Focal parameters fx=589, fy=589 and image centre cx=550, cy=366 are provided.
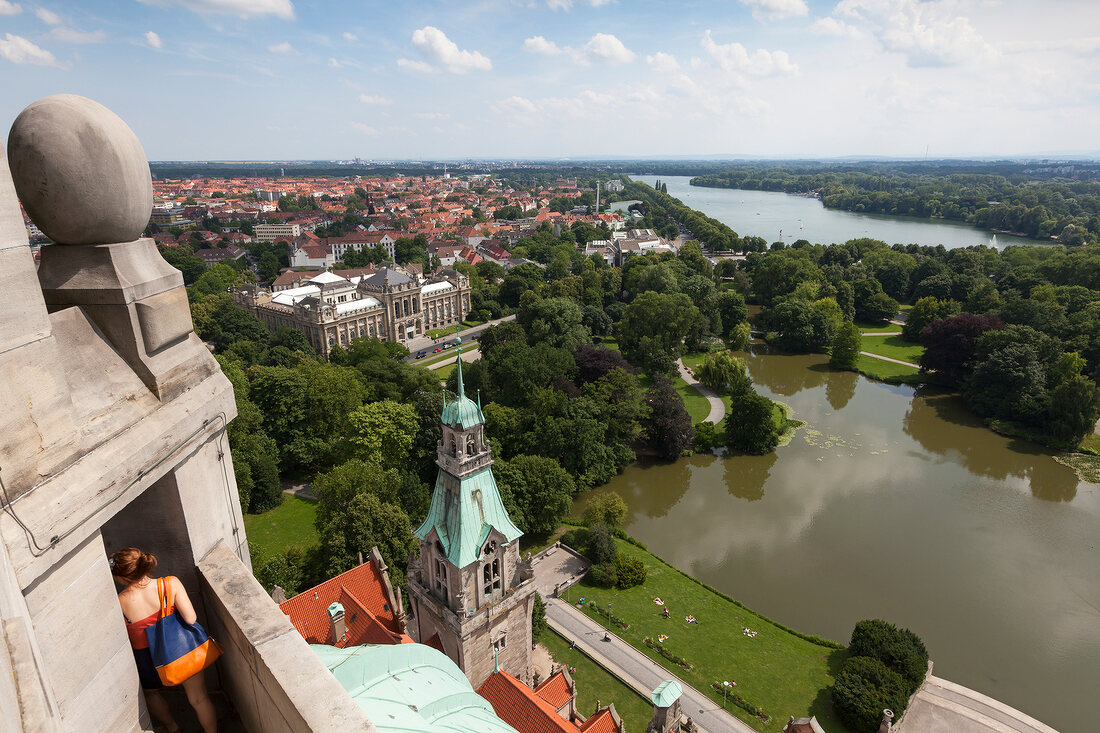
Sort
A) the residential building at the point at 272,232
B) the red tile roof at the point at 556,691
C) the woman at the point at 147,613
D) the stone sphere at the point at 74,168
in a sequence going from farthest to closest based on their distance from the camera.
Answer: the residential building at the point at 272,232, the red tile roof at the point at 556,691, the woman at the point at 147,613, the stone sphere at the point at 74,168

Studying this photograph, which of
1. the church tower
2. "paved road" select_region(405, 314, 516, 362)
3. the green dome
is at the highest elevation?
the green dome

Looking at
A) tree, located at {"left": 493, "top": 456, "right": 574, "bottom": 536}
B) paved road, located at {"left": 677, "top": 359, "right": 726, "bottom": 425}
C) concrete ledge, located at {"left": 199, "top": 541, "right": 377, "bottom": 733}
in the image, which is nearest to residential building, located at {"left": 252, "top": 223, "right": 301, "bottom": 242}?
paved road, located at {"left": 677, "top": 359, "right": 726, "bottom": 425}

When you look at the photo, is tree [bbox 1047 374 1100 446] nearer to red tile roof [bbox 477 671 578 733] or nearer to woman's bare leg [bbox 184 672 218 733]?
red tile roof [bbox 477 671 578 733]

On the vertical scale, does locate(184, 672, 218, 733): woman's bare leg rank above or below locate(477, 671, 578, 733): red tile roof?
above

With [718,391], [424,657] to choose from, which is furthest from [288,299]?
[424,657]

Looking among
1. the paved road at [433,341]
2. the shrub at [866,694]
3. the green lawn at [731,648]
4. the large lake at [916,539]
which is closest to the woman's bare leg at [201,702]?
the green lawn at [731,648]

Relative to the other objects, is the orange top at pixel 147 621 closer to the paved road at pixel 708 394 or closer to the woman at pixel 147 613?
the woman at pixel 147 613

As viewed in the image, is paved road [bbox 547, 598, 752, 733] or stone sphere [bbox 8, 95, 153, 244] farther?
paved road [bbox 547, 598, 752, 733]
